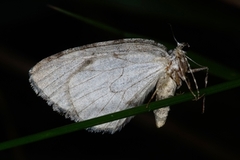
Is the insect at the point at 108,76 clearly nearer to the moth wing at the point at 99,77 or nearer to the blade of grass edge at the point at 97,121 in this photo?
the moth wing at the point at 99,77

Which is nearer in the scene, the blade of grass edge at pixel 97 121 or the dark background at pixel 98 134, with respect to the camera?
the blade of grass edge at pixel 97 121

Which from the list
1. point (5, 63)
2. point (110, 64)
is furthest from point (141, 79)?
point (5, 63)

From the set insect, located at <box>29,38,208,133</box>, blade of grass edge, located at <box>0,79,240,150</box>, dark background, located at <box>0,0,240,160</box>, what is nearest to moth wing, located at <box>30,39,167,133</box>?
insect, located at <box>29,38,208,133</box>

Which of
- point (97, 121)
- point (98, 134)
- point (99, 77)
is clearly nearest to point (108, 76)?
point (99, 77)

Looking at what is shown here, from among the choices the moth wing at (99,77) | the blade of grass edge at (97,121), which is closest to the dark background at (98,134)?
the moth wing at (99,77)

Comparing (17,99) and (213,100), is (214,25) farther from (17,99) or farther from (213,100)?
(17,99)

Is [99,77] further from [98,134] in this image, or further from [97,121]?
[98,134]

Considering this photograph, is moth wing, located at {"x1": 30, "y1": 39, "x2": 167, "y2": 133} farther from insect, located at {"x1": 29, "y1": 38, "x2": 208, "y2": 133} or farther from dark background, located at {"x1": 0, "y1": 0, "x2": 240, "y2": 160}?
dark background, located at {"x1": 0, "y1": 0, "x2": 240, "y2": 160}
